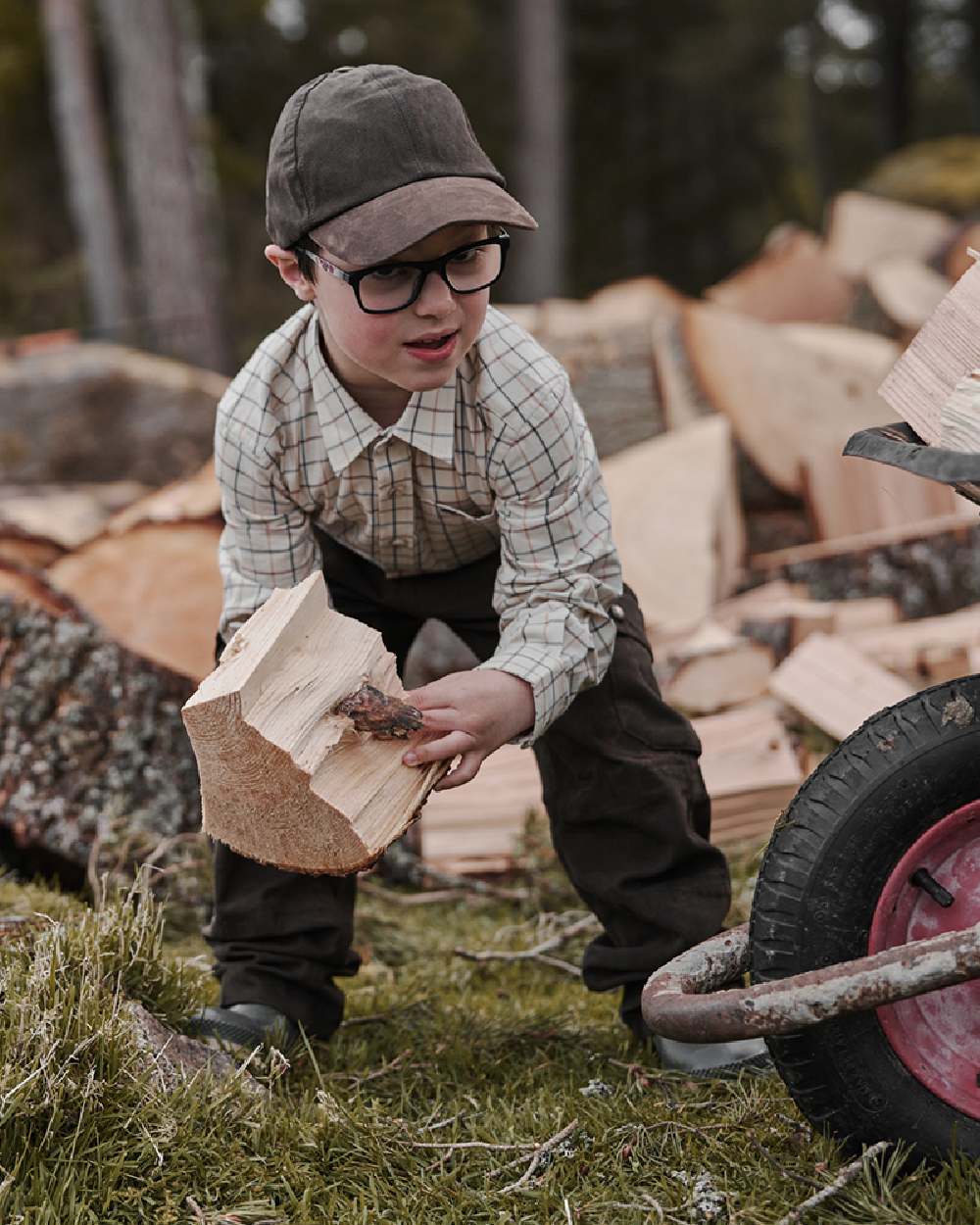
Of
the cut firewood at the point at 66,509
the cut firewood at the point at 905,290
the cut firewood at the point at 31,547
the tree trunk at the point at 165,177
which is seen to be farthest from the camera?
the tree trunk at the point at 165,177

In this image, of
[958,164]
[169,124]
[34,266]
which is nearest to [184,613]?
[169,124]

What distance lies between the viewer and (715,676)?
13.3ft

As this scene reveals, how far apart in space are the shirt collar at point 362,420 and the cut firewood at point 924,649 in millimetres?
2089

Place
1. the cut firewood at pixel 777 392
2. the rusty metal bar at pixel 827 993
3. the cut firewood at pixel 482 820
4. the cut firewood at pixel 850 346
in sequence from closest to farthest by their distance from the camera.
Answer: the rusty metal bar at pixel 827 993
the cut firewood at pixel 482 820
the cut firewood at pixel 777 392
the cut firewood at pixel 850 346

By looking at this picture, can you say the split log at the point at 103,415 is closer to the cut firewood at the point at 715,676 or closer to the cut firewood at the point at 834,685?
the cut firewood at the point at 715,676

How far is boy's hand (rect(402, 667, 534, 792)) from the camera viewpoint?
2.17 m

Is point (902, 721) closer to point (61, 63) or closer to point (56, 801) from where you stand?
point (56, 801)

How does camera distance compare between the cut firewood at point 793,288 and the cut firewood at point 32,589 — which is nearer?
the cut firewood at point 32,589

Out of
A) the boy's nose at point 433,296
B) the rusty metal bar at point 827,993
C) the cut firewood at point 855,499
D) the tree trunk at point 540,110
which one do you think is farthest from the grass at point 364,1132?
the tree trunk at point 540,110

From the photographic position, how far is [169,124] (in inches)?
413

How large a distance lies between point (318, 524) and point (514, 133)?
12799mm

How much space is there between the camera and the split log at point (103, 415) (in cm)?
758

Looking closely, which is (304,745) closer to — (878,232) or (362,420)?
(362,420)

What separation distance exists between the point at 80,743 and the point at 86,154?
10.2 m
